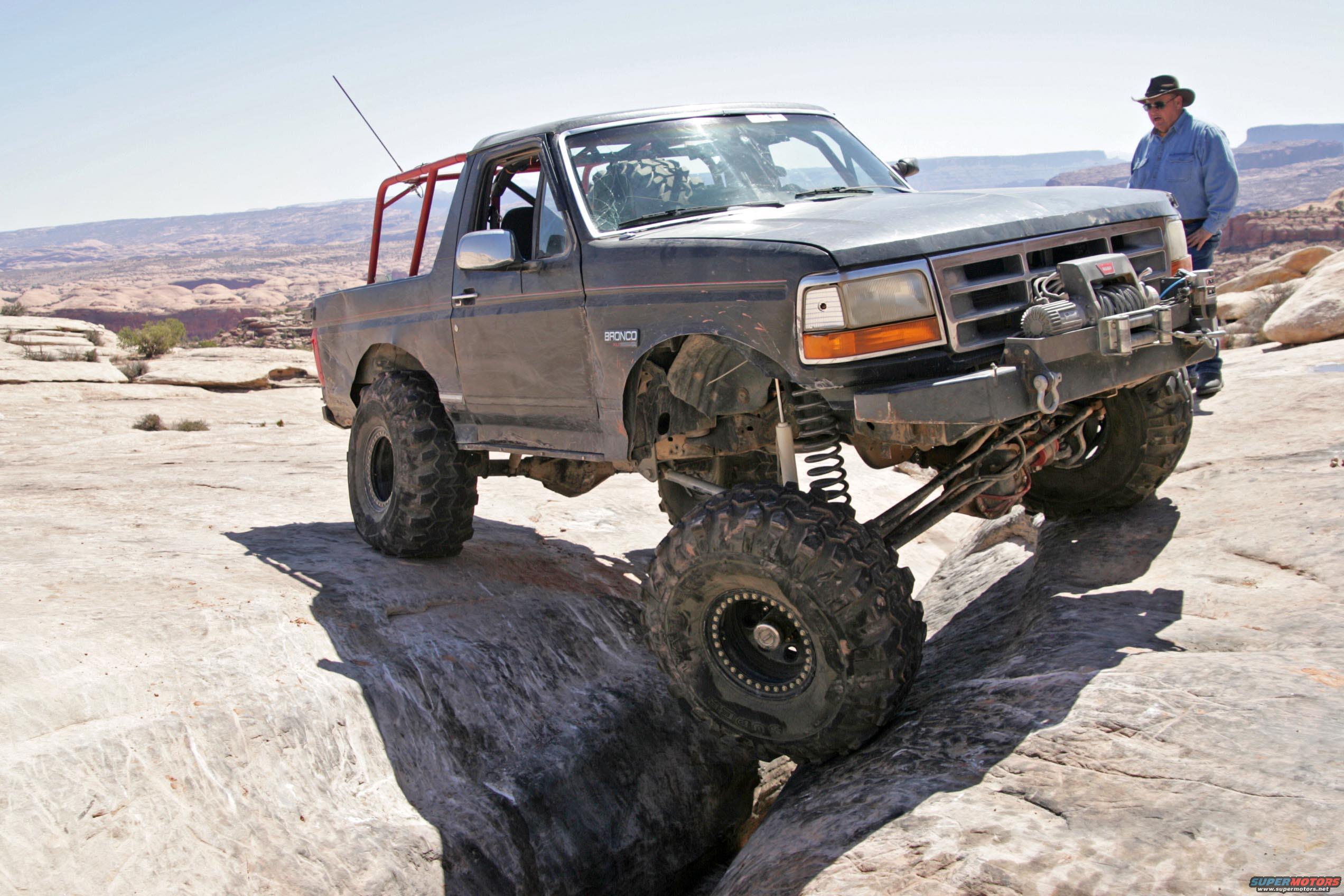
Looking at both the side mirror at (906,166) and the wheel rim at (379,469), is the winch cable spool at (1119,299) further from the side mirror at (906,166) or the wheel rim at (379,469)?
the wheel rim at (379,469)

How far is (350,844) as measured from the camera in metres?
3.91

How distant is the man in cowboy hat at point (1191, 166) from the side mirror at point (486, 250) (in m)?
4.46

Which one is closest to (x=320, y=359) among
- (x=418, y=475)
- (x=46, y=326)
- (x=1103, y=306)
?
(x=418, y=475)

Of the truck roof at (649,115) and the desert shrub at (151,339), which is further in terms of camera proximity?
the desert shrub at (151,339)

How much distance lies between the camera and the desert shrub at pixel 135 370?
1714 cm

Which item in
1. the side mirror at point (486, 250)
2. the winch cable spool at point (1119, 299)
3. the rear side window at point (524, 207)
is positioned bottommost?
the winch cable spool at point (1119, 299)

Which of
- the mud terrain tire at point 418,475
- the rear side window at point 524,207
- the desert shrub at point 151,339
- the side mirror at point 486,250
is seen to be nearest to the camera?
the side mirror at point 486,250

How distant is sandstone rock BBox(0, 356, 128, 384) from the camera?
15195 mm

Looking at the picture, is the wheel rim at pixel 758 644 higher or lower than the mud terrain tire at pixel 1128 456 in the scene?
lower

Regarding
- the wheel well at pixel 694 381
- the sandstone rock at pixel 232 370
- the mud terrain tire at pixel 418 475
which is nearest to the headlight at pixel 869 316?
the wheel well at pixel 694 381

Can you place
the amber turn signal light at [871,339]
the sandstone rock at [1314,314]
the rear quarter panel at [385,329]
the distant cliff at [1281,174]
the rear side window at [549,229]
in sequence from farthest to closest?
the distant cliff at [1281,174]
the sandstone rock at [1314,314]
the rear quarter panel at [385,329]
the rear side window at [549,229]
the amber turn signal light at [871,339]

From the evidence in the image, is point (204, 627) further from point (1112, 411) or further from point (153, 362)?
point (153, 362)

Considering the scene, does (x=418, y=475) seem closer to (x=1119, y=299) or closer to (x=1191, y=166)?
(x=1119, y=299)

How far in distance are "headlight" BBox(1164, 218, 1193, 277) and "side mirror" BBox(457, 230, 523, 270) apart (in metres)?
2.66
